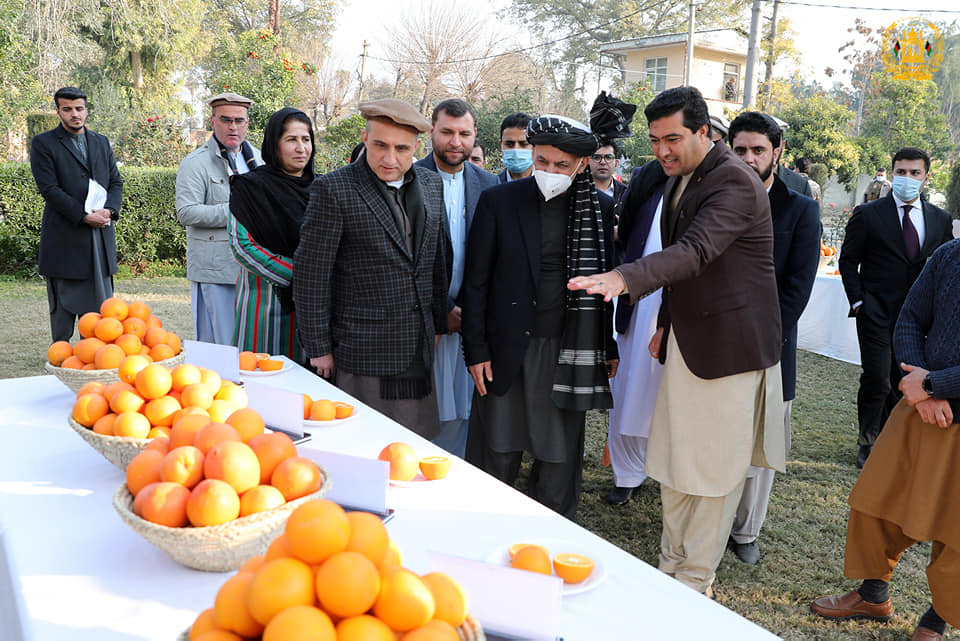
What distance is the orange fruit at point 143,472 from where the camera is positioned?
1.24 metres

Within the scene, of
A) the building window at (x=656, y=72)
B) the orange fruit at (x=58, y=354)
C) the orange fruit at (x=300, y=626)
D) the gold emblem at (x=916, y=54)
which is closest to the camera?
the orange fruit at (x=300, y=626)

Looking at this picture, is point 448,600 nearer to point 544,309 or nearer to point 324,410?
point 324,410

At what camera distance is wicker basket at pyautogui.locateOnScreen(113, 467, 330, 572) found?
Result: 112cm

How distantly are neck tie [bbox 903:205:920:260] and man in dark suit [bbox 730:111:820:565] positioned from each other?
1773mm

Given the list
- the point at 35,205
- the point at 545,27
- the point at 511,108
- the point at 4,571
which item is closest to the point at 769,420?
the point at 4,571

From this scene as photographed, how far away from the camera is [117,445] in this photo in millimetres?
1525

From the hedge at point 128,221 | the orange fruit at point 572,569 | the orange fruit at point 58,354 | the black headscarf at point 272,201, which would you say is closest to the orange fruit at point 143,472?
the orange fruit at point 572,569

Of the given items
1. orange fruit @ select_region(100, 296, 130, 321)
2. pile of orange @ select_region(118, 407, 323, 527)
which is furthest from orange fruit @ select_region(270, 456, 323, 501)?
orange fruit @ select_region(100, 296, 130, 321)

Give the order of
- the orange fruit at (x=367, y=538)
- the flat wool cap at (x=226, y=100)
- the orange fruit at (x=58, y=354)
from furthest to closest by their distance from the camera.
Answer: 1. the flat wool cap at (x=226, y=100)
2. the orange fruit at (x=58, y=354)
3. the orange fruit at (x=367, y=538)

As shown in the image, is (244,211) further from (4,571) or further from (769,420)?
(769,420)

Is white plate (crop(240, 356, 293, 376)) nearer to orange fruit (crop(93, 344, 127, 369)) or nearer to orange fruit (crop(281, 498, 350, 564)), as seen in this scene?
orange fruit (crop(93, 344, 127, 369))

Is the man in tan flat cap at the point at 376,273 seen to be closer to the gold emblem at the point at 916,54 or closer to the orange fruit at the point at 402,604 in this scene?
the orange fruit at the point at 402,604

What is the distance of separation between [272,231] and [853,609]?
9.50 feet

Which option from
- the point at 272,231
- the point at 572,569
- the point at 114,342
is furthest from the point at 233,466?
the point at 272,231
